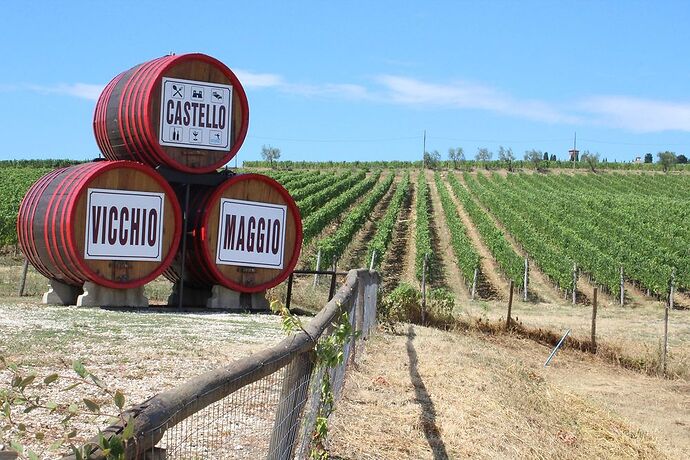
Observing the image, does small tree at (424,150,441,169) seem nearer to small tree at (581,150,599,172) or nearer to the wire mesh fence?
small tree at (581,150,599,172)

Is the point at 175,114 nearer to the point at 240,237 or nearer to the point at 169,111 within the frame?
the point at 169,111

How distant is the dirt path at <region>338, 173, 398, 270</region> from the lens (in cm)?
3544

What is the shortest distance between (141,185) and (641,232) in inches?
1278

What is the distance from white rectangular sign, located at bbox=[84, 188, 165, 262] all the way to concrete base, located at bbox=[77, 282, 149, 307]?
51 cm

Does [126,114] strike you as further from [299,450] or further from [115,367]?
[299,450]

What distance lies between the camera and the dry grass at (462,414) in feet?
23.1

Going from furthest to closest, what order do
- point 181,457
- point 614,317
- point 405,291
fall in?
point 614,317 < point 405,291 < point 181,457

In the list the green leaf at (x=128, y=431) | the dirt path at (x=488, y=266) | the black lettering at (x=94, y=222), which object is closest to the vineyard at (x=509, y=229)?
the dirt path at (x=488, y=266)

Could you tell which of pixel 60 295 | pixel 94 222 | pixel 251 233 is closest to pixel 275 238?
pixel 251 233

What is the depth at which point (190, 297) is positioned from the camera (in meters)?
15.7

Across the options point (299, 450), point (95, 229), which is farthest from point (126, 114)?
point (299, 450)

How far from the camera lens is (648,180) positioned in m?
83.1

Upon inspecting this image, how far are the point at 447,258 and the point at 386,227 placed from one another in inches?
168

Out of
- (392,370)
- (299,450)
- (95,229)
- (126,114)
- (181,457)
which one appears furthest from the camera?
(126,114)
